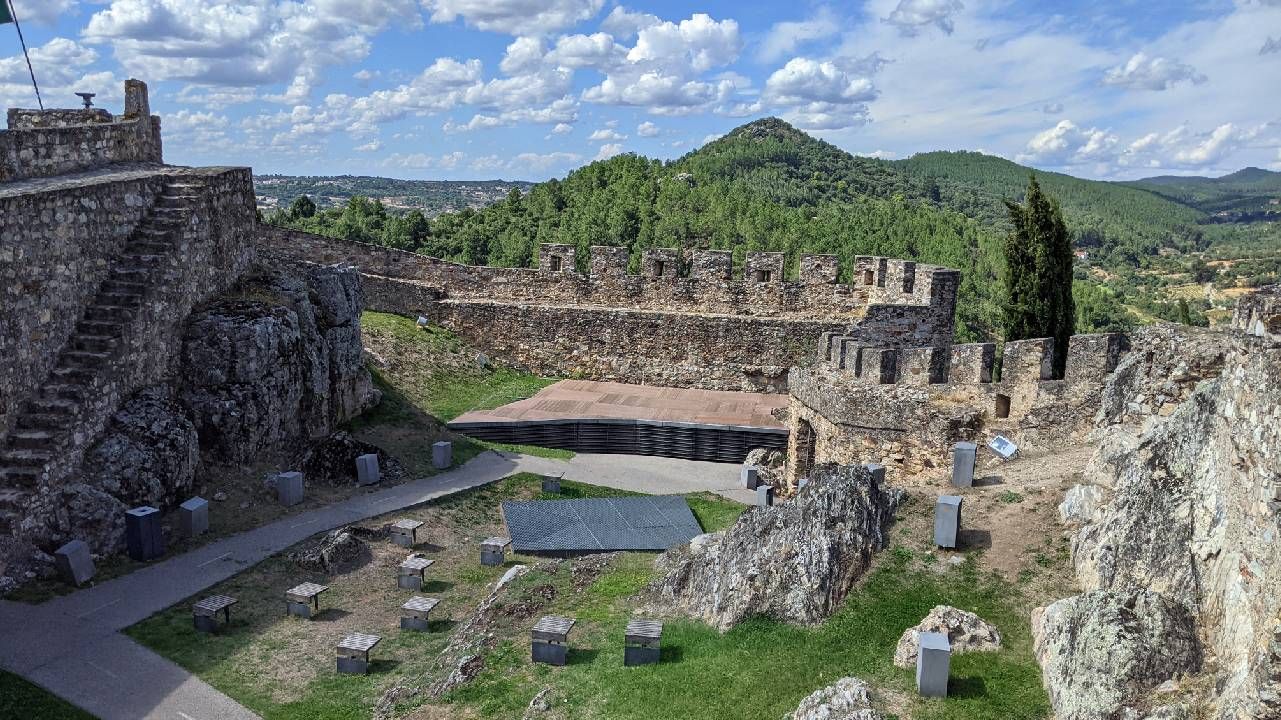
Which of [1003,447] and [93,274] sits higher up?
[93,274]

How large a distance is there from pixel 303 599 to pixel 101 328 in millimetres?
4989

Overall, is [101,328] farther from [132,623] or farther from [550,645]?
[550,645]

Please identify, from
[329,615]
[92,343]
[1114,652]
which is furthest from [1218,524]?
[92,343]

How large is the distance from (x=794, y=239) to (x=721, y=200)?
16.9ft

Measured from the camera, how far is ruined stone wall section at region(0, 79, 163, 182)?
12680mm

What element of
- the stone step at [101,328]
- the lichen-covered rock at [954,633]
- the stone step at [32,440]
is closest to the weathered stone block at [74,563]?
the stone step at [32,440]

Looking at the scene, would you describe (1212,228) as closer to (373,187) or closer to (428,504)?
(373,187)

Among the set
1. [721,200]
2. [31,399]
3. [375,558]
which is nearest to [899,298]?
[375,558]

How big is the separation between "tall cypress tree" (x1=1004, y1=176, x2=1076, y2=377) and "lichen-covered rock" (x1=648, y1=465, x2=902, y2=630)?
49.0 ft

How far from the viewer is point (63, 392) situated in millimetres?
11570

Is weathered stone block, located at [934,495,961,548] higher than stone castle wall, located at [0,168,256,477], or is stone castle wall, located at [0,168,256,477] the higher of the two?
stone castle wall, located at [0,168,256,477]

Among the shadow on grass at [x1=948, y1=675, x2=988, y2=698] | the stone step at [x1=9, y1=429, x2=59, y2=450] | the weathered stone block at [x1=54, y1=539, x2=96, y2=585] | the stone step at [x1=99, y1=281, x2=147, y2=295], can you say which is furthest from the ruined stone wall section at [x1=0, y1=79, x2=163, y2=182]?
the shadow on grass at [x1=948, y1=675, x2=988, y2=698]

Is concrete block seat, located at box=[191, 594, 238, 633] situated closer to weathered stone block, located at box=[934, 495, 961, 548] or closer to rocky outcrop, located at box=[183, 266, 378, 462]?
rocky outcrop, located at box=[183, 266, 378, 462]

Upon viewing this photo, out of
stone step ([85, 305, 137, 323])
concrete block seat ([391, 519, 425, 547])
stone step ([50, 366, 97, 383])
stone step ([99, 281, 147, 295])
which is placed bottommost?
concrete block seat ([391, 519, 425, 547])
